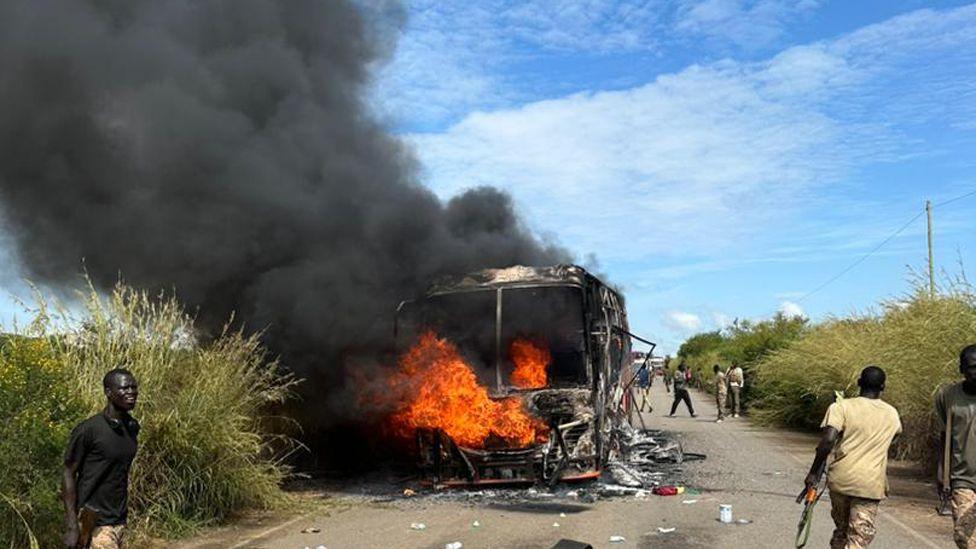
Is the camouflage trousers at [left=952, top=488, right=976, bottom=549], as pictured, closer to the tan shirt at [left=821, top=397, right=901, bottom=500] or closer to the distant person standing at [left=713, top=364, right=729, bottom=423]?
the tan shirt at [left=821, top=397, right=901, bottom=500]

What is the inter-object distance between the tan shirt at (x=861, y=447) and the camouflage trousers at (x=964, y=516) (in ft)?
1.40

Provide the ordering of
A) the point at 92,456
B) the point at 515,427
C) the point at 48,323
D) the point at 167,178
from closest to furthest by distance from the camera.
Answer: the point at 92,456 < the point at 48,323 < the point at 515,427 < the point at 167,178

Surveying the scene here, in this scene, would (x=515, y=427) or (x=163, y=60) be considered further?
(x=163, y=60)

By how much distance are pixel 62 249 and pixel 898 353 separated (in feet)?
38.2

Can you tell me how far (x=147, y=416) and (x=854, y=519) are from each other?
576cm

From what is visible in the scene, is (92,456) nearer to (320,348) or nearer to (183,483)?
(183,483)

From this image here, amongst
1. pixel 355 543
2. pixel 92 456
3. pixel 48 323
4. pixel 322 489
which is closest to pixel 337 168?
pixel 322 489

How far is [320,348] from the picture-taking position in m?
11.3

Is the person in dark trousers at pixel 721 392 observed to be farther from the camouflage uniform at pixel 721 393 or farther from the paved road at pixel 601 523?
the paved road at pixel 601 523

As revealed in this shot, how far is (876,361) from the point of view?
44.2 feet

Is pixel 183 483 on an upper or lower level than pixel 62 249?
lower

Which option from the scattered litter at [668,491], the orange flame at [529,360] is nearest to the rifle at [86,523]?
the orange flame at [529,360]

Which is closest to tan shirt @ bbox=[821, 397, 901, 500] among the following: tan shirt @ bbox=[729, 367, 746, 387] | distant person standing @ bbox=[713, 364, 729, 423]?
distant person standing @ bbox=[713, 364, 729, 423]

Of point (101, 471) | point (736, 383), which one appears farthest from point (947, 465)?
point (736, 383)
